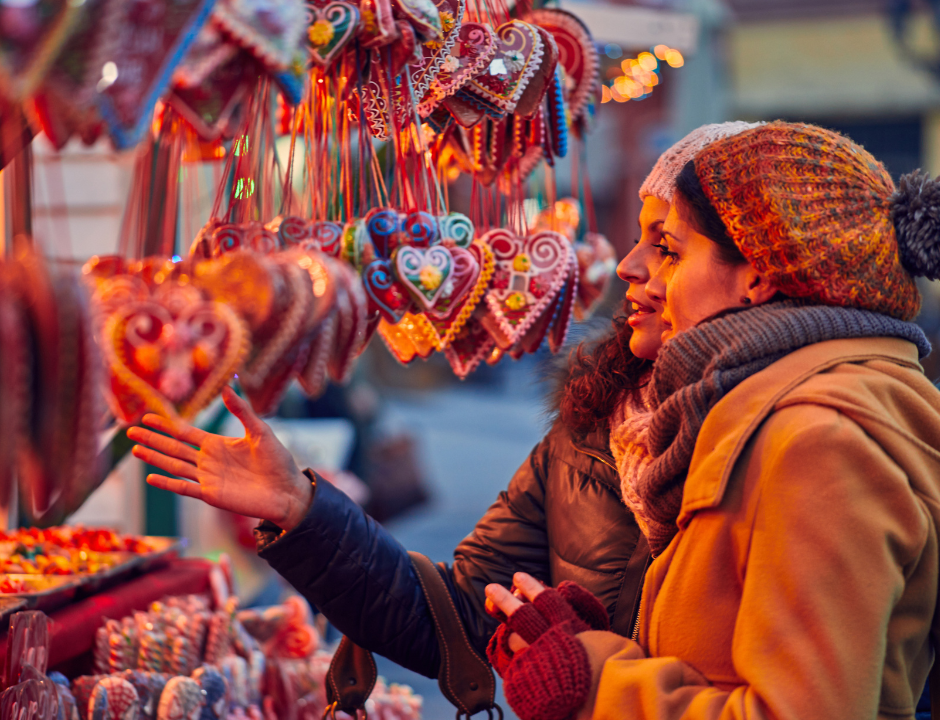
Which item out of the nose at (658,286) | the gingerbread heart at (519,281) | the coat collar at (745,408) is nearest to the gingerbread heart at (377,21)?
the gingerbread heart at (519,281)

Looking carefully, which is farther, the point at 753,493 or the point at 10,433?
the point at 753,493

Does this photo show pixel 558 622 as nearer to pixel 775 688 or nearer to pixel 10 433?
pixel 775 688

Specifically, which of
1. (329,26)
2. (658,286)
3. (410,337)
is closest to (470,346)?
(410,337)

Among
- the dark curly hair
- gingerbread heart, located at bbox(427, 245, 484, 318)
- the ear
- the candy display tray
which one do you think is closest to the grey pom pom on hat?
the ear

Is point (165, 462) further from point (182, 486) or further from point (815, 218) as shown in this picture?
point (815, 218)

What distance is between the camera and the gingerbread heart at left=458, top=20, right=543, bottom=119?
109cm

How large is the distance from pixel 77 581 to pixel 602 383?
2.87 ft

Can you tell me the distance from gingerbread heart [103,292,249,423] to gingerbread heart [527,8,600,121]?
842 millimetres

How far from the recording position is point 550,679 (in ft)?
2.96

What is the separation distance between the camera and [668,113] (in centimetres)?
916

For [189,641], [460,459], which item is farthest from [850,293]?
[460,459]

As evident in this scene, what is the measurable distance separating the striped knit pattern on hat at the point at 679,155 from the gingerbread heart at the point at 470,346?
32cm

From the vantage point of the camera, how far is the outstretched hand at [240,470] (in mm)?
1113

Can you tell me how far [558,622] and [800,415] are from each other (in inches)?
14.4
